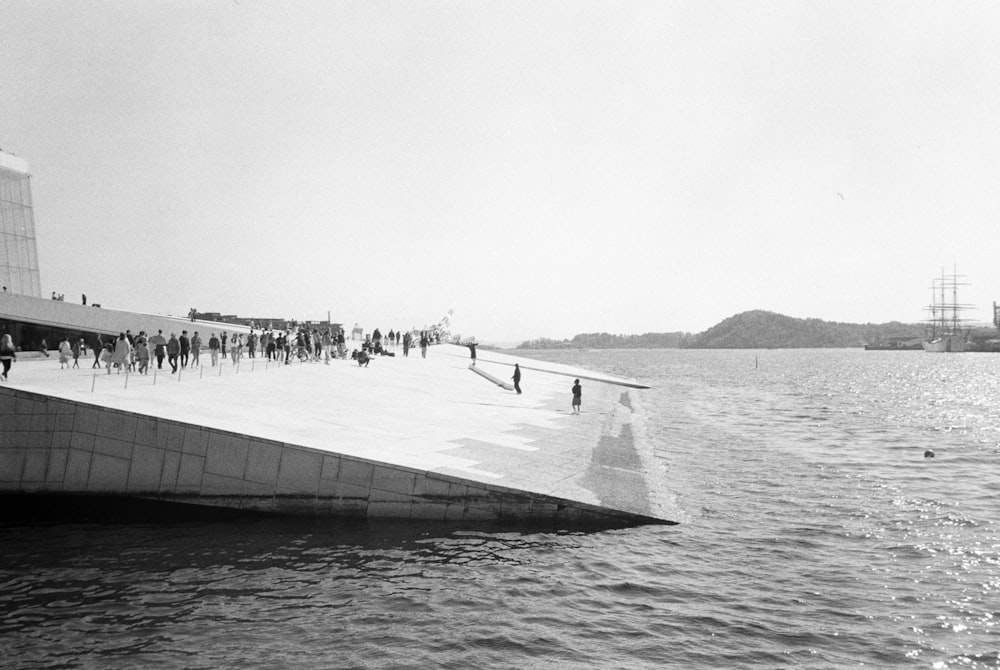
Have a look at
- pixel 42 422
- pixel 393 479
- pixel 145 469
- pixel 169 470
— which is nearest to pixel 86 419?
pixel 42 422

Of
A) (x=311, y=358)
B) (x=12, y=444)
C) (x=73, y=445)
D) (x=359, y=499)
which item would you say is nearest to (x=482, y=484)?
(x=359, y=499)

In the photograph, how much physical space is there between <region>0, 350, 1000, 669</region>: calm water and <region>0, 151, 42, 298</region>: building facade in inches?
1302

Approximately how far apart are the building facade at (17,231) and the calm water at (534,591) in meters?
33.1

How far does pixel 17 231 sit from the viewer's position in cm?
4134

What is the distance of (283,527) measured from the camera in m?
14.5

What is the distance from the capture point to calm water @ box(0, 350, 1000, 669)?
29.6 feet

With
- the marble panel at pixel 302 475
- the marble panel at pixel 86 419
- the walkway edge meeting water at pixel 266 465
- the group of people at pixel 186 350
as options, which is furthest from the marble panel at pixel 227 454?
the group of people at pixel 186 350

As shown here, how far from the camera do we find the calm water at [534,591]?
29.6 feet

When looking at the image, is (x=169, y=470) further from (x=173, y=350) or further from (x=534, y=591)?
(x=173, y=350)

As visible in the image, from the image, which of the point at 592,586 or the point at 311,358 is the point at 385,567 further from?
the point at 311,358

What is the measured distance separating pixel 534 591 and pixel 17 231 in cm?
4269

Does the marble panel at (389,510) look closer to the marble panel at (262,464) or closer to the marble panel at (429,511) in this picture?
the marble panel at (429,511)

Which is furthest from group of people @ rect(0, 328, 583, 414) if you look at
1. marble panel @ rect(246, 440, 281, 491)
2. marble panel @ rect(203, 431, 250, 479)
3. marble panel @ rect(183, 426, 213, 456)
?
marble panel @ rect(246, 440, 281, 491)

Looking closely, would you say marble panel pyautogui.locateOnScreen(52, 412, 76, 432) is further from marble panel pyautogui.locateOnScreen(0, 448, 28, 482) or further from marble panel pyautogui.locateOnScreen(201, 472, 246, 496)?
marble panel pyautogui.locateOnScreen(201, 472, 246, 496)
